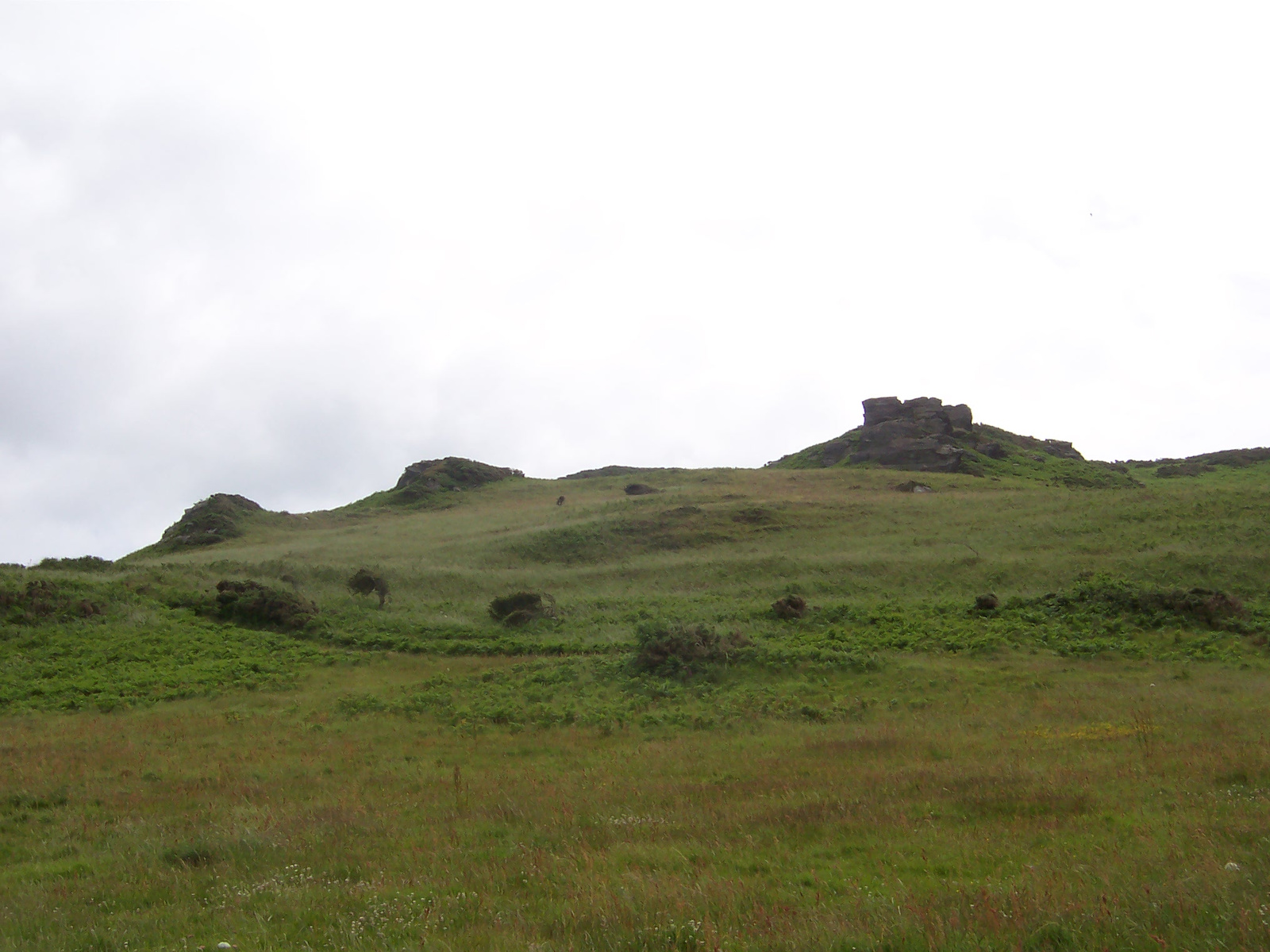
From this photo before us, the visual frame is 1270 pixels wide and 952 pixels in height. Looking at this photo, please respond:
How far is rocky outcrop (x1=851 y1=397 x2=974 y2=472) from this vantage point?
85875 millimetres

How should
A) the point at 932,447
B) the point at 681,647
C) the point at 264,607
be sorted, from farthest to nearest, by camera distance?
the point at 932,447
the point at 264,607
the point at 681,647

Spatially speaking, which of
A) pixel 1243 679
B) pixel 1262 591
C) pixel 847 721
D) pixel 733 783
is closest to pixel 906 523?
pixel 1262 591

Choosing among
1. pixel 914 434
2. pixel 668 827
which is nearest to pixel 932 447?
pixel 914 434

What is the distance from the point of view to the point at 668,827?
1012cm

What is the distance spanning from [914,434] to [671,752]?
83200mm

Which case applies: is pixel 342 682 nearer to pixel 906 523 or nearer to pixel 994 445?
pixel 906 523

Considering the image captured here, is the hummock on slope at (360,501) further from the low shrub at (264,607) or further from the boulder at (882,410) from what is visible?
the boulder at (882,410)

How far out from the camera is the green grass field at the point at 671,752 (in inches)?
270

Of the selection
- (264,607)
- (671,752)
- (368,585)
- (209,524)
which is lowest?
(671,752)

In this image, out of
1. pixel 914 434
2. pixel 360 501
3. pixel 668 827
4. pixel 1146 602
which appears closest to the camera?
pixel 668 827

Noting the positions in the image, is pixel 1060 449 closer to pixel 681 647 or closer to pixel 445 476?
pixel 445 476

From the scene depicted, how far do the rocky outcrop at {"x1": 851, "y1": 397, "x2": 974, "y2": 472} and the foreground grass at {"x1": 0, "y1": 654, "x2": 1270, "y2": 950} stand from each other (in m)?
67.4

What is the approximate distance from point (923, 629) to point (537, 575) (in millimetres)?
24043

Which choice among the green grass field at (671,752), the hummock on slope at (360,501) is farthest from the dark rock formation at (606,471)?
the green grass field at (671,752)
